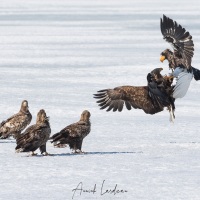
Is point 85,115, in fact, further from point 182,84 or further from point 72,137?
point 182,84

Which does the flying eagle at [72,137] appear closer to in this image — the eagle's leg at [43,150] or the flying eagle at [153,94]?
the eagle's leg at [43,150]

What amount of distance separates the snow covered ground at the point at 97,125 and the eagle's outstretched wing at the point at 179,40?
31.3 inches

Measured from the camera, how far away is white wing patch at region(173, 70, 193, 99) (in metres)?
8.66

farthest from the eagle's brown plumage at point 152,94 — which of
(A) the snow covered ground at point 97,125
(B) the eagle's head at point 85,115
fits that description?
(B) the eagle's head at point 85,115

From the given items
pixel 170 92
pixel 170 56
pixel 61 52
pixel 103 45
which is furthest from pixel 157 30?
pixel 170 92

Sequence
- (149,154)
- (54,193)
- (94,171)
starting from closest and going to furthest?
1. (54,193)
2. (94,171)
3. (149,154)

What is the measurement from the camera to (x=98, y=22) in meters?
34.3

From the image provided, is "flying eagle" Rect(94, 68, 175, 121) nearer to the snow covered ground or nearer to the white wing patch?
the white wing patch

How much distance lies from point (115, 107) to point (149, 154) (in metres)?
1.63

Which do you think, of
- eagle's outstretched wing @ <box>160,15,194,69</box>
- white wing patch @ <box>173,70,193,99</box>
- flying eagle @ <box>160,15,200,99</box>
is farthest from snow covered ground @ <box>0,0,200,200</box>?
eagle's outstretched wing @ <box>160,15,194,69</box>

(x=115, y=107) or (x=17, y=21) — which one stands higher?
(x=17, y=21)

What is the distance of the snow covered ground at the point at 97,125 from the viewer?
598 centimetres

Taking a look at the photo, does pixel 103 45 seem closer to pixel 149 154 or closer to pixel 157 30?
pixel 157 30

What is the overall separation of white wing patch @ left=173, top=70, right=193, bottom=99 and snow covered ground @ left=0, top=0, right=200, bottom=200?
49 centimetres
